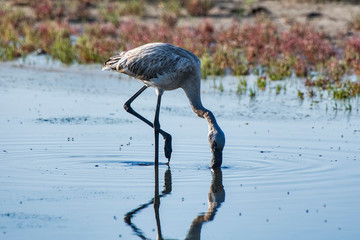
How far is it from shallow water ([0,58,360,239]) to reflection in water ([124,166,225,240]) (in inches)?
0.4

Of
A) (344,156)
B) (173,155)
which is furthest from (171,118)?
(344,156)

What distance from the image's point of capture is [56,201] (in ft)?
23.0

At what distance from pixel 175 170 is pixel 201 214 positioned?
1.91 metres

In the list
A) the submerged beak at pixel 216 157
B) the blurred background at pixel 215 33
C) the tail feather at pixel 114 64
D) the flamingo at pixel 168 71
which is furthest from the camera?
the blurred background at pixel 215 33

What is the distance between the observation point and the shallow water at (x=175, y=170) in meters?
6.40

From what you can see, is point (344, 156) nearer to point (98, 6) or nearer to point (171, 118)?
point (171, 118)

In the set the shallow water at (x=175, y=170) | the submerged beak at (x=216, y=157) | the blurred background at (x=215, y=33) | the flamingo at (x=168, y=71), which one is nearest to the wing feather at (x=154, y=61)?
the flamingo at (x=168, y=71)

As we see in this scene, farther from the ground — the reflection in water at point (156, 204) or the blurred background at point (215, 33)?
the reflection in water at point (156, 204)

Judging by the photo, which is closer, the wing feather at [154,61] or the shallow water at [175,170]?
the shallow water at [175,170]

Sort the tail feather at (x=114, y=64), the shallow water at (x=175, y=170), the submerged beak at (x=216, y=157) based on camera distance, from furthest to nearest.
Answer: the tail feather at (x=114, y=64) < the submerged beak at (x=216, y=157) < the shallow water at (x=175, y=170)

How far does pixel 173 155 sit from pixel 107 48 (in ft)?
25.9

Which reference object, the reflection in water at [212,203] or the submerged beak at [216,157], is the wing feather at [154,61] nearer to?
the submerged beak at [216,157]

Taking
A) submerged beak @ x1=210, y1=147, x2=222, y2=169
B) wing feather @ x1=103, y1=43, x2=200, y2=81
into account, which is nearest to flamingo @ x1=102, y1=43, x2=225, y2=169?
wing feather @ x1=103, y1=43, x2=200, y2=81

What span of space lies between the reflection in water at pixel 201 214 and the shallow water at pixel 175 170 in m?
0.01
